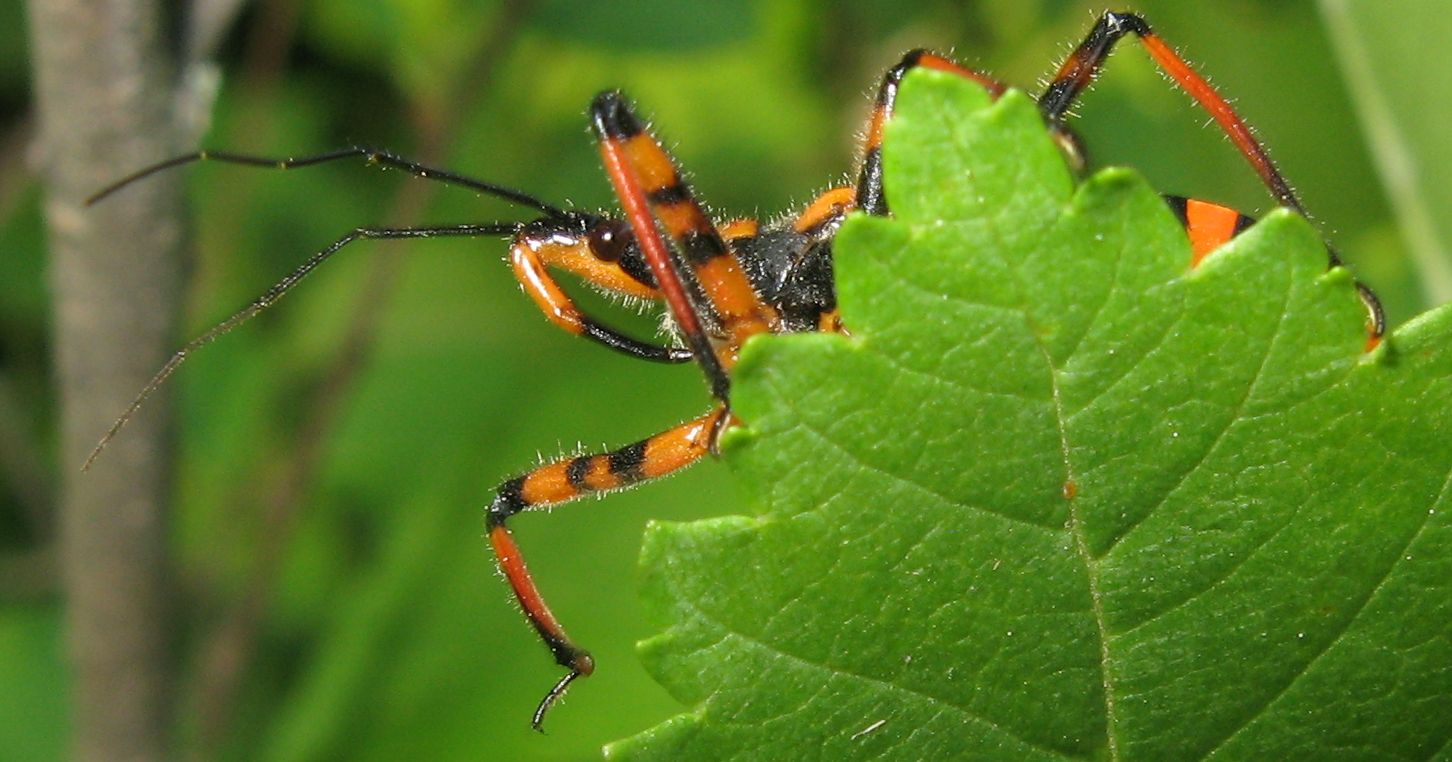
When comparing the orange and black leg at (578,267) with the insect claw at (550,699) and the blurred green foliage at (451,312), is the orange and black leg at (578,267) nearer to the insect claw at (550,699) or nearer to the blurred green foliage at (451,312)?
the insect claw at (550,699)

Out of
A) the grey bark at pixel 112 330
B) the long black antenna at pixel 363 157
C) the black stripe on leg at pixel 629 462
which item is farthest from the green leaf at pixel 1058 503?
the grey bark at pixel 112 330

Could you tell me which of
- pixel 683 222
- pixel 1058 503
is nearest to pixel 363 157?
pixel 683 222

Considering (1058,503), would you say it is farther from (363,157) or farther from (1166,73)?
(363,157)

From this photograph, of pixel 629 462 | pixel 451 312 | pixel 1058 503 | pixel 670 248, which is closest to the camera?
pixel 1058 503

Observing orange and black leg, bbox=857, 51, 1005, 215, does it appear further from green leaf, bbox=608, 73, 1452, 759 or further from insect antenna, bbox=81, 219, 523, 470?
green leaf, bbox=608, 73, 1452, 759

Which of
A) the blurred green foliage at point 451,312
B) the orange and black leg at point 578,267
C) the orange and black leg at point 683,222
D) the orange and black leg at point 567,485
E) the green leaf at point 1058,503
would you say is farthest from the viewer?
the blurred green foliage at point 451,312
